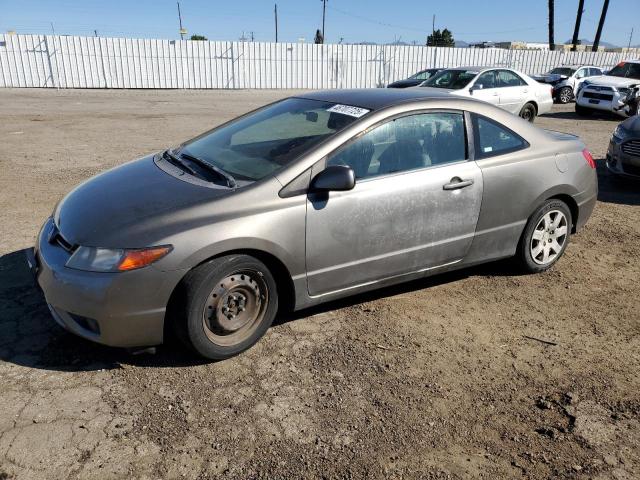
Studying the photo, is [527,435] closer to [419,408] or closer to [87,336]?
[419,408]

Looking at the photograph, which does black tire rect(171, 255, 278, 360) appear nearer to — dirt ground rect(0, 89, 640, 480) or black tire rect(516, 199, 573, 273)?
dirt ground rect(0, 89, 640, 480)

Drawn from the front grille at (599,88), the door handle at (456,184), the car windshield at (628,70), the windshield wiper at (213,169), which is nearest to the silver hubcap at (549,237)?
the door handle at (456,184)

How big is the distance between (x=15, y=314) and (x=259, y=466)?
2.33m

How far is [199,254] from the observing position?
9.94ft

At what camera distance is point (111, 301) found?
9.59 ft

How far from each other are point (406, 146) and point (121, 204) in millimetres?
2006

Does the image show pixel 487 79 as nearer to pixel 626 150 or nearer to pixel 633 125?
pixel 633 125

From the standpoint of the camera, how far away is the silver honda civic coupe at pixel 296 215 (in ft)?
9.89

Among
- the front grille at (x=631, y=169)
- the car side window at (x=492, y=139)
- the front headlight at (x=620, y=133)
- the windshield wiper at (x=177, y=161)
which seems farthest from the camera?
the front headlight at (x=620, y=133)

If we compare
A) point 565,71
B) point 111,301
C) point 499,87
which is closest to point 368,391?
point 111,301

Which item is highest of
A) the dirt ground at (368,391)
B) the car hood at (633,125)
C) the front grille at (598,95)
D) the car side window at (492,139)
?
the car side window at (492,139)

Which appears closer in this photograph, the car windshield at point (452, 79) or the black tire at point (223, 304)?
the black tire at point (223, 304)

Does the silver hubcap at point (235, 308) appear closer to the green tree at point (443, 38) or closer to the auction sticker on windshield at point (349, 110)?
the auction sticker on windshield at point (349, 110)

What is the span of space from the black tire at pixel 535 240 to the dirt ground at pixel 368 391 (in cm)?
12
